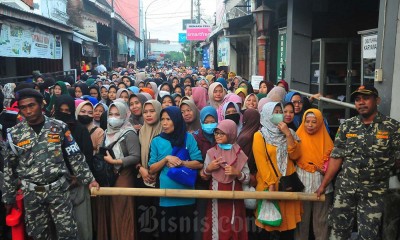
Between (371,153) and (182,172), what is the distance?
1.79 metres

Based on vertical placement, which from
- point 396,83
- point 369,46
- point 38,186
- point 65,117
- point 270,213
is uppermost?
point 369,46

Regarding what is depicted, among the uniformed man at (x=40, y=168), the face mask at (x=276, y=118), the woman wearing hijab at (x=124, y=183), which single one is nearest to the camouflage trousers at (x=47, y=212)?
the uniformed man at (x=40, y=168)

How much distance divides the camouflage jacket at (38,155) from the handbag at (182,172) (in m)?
0.92

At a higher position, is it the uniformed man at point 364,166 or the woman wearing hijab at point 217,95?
the woman wearing hijab at point 217,95

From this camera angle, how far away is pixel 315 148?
12.6 feet

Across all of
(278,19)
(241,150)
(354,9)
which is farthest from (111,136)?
(278,19)

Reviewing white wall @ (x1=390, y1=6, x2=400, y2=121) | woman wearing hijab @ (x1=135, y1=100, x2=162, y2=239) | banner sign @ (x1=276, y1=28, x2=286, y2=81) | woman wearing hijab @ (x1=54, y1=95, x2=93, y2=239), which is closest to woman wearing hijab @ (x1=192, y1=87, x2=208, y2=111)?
woman wearing hijab @ (x1=135, y1=100, x2=162, y2=239)

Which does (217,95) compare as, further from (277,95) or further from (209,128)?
(209,128)

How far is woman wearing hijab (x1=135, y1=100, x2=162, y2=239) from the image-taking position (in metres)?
4.08

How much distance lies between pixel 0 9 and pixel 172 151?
18.1ft

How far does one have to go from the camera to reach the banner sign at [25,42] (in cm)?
838

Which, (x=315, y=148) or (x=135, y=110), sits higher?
(x=135, y=110)

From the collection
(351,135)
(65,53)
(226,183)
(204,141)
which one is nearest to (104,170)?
(204,141)

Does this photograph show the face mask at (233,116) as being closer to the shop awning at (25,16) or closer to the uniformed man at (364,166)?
the uniformed man at (364,166)
